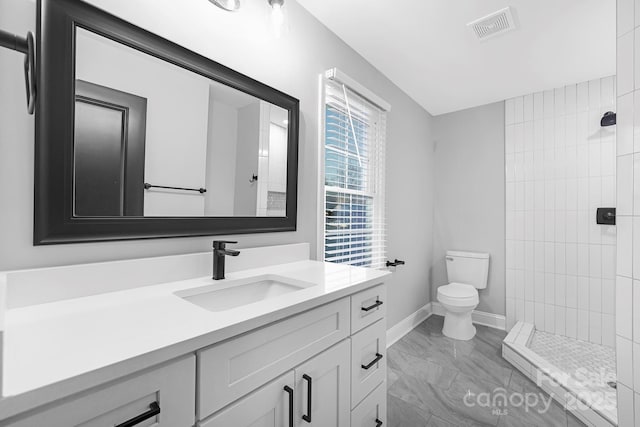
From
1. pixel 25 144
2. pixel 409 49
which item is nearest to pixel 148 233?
pixel 25 144

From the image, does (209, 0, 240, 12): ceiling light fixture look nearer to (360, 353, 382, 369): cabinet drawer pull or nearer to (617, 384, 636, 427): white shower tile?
(360, 353, 382, 369): cabinet drawer pull

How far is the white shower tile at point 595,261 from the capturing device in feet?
8.39

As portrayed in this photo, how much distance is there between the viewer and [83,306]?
2.68 feet

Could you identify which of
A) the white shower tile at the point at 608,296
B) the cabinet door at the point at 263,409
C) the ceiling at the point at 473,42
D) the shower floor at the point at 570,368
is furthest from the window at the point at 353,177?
the white shower tile at the point at 608,296

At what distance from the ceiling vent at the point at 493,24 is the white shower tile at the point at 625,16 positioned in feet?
1.85

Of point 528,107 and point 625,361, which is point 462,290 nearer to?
point 625,361

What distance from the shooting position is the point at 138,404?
57 centimetres

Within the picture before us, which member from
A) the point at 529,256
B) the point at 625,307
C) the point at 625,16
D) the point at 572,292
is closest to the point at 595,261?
the point at 572,292

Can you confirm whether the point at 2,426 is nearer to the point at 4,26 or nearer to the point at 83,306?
the point at 83,306

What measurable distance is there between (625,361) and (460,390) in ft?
3.08

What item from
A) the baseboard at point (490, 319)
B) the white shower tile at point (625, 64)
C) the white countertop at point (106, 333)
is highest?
the white shower tile at point (625, 64)

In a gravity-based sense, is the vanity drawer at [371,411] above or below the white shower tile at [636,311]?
below

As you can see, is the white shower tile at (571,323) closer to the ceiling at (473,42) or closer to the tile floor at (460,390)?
the tile floor at (460,390)

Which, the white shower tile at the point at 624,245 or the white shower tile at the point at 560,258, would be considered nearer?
the white shower tile at the point at 624,245
